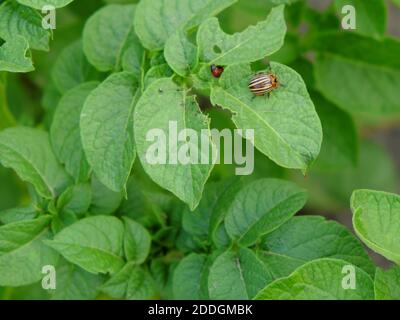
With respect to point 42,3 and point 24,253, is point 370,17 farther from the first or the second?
point 24,253

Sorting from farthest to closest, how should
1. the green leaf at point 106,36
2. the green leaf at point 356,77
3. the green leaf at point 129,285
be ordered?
the green leaf at point 356,77 < the green leaf at point 106,36 < the green leaf at point 129,285

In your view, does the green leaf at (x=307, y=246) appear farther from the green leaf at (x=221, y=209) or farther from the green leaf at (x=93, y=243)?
the green leaf at (x=93, y=243)

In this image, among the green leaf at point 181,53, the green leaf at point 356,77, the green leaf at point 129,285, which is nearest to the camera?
the green leaf at point 181,53

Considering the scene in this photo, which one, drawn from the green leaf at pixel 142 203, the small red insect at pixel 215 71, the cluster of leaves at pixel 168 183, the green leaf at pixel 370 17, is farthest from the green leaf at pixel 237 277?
the green leaf at pixel 370 17

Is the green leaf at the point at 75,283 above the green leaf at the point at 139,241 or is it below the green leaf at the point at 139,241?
below

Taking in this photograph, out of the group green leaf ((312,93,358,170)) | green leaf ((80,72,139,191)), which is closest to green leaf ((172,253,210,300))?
green leaf ((80,72,139,191))

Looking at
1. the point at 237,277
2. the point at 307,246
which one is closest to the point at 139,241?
the point at 237,277
